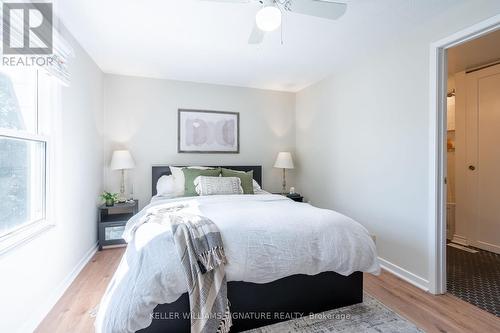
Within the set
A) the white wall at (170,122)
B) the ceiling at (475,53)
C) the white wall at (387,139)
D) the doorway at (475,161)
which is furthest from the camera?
the white wall at (170,122)

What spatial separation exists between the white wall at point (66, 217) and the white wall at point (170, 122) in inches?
9.3

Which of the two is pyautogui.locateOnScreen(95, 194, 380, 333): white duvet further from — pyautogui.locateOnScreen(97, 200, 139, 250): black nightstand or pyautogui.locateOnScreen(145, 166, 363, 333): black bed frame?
pyautogui.locateOnScreen(97, 200, 139, 250): black nightstand

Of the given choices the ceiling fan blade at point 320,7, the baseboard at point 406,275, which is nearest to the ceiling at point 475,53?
the ceiling fan blade at point 320,7

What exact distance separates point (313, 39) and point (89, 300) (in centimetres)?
311

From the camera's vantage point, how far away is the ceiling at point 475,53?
2.57 metres

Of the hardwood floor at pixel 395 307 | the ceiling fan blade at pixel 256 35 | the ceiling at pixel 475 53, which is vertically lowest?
the hardwood floor at pixel 395 307

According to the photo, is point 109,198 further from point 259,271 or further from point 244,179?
point 259,271

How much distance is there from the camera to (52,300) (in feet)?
6.31

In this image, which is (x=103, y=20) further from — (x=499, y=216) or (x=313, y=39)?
(x=499, y=216)

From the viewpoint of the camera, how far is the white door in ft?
10.1

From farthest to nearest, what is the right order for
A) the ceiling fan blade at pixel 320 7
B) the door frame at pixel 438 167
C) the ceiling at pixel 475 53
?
the ceiling at pixel 475 53
the door frame at pixel 438 167
the ceiling fan blade at pixel 320 7

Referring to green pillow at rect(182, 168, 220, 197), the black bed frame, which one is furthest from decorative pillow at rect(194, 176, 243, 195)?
the black bed frame

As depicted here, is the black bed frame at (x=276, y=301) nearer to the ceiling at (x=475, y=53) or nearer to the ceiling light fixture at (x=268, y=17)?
the ceiling light fixture at (x=268, y=17)

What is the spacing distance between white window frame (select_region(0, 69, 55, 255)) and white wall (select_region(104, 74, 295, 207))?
1.52m
